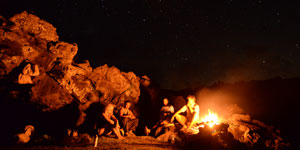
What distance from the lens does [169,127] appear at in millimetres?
10344

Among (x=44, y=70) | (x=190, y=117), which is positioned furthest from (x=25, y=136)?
(x=190, y=117)

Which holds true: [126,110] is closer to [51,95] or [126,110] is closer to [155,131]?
[155,131]

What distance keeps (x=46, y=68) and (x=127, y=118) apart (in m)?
5.35

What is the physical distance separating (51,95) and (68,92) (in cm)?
89

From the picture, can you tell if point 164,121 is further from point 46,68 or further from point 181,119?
point 46,68

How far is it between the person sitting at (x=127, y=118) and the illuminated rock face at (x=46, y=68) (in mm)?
1809

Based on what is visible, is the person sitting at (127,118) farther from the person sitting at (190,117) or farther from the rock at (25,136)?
the rock at (25,136)

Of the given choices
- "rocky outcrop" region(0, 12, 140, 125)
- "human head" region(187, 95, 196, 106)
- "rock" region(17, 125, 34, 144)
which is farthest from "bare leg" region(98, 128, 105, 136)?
"human head" region(187, 95, 196, 106)

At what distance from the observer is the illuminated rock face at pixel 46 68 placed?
8.30 metres

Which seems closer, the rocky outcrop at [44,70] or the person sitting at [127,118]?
the rocky outcrop at [44,70]

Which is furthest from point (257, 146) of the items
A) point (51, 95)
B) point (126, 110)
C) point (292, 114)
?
point (51, 95)

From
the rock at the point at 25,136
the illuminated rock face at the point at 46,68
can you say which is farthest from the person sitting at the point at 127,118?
the rock at the point at 25,136

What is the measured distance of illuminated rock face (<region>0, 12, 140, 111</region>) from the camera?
830 centimetres

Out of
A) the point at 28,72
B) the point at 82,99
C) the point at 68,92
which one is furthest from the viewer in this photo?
the point at 82,99
